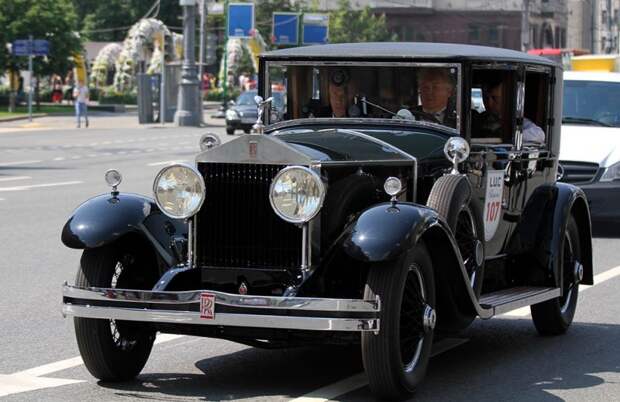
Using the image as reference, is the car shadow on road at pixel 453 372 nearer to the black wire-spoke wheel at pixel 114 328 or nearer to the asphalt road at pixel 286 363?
the asphalt road at pixel 286 363

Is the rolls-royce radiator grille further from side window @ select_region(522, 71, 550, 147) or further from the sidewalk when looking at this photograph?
the sidewalk

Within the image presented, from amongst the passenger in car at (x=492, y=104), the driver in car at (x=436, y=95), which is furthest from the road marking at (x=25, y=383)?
the passenger in car at (x=492, y=104)

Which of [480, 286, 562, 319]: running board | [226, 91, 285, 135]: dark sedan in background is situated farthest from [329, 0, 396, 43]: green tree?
[480, 286, 562, 319]: running board

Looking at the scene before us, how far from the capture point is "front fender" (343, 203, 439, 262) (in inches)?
249

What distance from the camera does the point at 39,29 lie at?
5997 centimetres

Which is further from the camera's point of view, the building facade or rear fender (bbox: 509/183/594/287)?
the building facade

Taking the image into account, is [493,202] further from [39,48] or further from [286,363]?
[39,48]

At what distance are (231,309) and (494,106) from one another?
115 inches

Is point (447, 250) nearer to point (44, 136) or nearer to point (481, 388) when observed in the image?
point (481, 388)

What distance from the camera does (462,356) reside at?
7980 mm

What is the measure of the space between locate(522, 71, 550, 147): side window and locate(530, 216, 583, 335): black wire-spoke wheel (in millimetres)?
613

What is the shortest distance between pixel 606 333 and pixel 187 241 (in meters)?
3.26

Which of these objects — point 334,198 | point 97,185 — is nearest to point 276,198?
point 334,198

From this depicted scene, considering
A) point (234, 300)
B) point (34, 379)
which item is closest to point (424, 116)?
point (234, 300)
